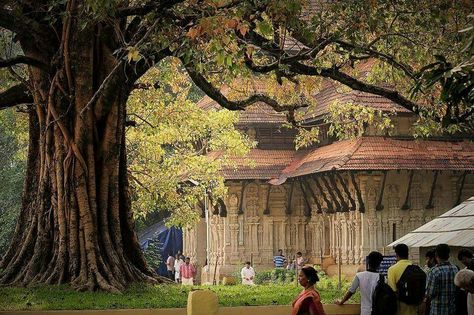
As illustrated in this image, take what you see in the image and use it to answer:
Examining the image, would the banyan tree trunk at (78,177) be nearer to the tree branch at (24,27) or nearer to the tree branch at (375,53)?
the tree branch at (24,27)

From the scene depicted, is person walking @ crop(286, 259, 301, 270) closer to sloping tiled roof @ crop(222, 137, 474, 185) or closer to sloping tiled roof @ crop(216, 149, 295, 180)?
sloping tiled roof @ crop(222, 137, 474, 185)

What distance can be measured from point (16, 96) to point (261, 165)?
1900 cm

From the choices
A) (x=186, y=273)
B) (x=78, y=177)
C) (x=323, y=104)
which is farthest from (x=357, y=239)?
(x=78, y=177)

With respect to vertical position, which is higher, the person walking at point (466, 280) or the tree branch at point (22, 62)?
the tree branch at point (22, 62)

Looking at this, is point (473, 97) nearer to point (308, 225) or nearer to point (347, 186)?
point (347, 186)

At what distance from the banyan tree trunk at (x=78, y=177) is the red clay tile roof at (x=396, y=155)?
1512 cm

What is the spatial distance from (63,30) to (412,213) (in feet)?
60.2

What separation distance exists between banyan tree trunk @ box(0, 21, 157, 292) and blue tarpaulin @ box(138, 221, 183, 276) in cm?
2649

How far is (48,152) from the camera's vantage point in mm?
16641

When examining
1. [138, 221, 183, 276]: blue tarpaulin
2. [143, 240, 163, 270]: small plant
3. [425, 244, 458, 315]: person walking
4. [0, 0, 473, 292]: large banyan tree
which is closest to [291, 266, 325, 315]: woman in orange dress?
[425, 244, 458, 315]: person walking

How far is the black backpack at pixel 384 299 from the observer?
11.4 metres

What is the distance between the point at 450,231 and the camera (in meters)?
16.9

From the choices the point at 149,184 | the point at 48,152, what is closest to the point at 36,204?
the point at 48,152

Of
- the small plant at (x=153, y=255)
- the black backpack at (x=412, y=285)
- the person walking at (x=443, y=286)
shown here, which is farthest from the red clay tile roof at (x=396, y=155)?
the black backpack at (x=412, y=285)
